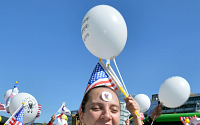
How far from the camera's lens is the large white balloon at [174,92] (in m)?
6.73

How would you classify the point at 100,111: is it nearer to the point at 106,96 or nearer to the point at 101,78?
the point at 106,96

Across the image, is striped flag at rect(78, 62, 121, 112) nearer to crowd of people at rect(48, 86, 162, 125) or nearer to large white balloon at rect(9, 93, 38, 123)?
crowd of people at rect(48, 86, 162, 125)

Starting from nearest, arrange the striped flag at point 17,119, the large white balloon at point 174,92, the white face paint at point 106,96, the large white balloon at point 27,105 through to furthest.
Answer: the white face paint at point 106,96 < the striped flag at point 17,119 < the large white balloon at point 174,92 < the large white balloon at point 27,105

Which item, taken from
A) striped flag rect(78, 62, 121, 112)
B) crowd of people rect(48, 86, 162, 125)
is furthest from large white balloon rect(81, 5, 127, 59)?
crowd of people rect(48, 86, 162, 125)

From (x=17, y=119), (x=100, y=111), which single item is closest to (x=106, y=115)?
(x=100, y=111)

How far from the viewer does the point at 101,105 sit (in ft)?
5.98

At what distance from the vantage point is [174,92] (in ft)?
22.1

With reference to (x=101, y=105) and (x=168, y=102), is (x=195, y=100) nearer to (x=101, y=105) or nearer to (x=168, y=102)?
(x=168, y=102)

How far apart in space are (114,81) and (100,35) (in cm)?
81

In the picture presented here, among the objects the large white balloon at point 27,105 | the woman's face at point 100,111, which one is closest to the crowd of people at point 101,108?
the woman's face at point 100,111

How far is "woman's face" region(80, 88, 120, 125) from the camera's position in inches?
69.0

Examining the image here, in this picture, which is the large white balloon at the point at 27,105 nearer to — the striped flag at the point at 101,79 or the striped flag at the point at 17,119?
the striped flag at the point at 17,119

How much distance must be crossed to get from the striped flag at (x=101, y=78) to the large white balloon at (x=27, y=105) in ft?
→ 16.9

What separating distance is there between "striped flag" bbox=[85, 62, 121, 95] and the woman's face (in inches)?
53.6
